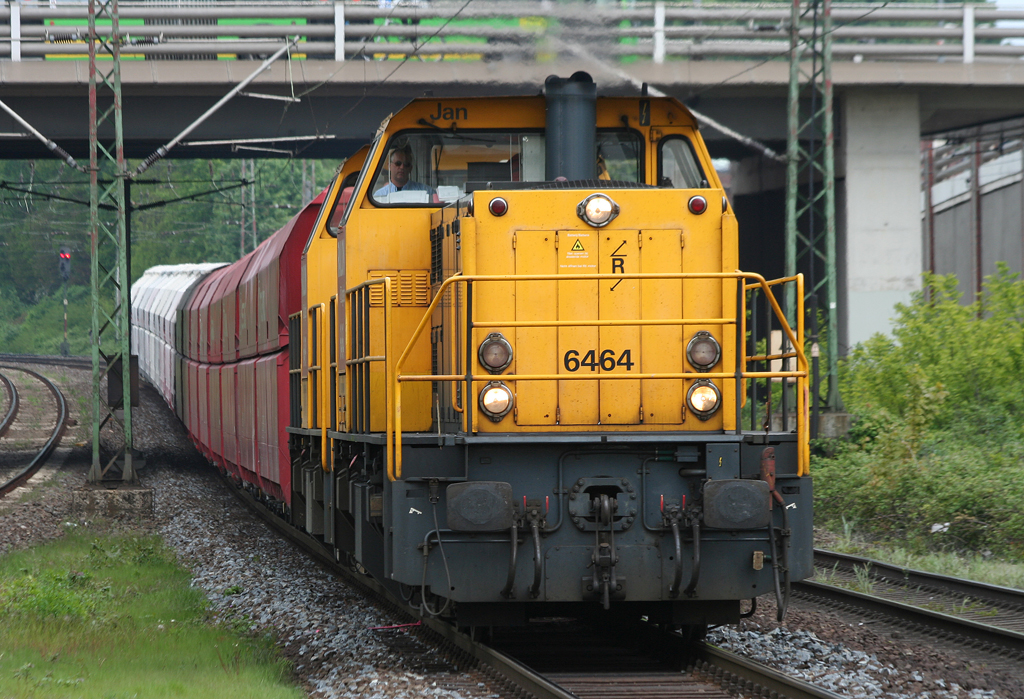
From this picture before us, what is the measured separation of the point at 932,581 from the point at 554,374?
4406 mm

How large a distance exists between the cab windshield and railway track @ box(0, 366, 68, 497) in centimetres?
1028

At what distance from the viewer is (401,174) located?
6594 millimetres

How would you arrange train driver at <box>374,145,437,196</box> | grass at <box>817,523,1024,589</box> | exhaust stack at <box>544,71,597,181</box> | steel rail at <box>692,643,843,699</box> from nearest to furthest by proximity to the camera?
steel rail at <box>692,643,843,699</box>
exhaust stack at <box>544,71,597,181</box>
train driver at <box>374,145,437,196</box>
grass at <box>817,523,1024,589</box>

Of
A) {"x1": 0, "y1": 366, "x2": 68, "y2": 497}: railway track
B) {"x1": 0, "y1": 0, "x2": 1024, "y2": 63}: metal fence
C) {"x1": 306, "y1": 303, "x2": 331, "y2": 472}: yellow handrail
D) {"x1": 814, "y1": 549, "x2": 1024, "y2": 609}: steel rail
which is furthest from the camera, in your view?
{"x1": 0, "y1": 0, "x2": 1024, "y2": 63}: metal fence

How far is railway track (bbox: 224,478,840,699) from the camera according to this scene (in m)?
5.04

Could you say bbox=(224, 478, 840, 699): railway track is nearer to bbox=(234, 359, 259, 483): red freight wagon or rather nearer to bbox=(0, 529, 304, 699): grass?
bbox=(0, 529, 304, 699): grass

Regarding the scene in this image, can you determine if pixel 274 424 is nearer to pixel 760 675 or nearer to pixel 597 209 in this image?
pixel 597 209

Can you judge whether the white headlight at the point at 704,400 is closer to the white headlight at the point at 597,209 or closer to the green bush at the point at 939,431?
the white headlight at the point at 597,209

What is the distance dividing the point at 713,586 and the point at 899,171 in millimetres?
15111

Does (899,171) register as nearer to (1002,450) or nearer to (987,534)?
(1002,450)

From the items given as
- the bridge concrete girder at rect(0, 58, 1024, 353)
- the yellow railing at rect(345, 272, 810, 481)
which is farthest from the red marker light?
the bridge concrete girder at rect(0, 58, 1024, 353)

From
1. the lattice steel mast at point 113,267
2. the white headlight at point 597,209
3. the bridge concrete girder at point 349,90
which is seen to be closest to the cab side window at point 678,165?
the white headlight at point 597,209

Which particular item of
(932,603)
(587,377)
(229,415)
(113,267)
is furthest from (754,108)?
(587,377)

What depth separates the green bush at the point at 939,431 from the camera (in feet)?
36.3
